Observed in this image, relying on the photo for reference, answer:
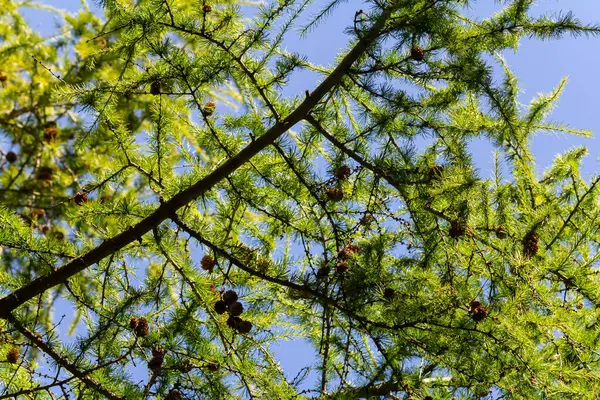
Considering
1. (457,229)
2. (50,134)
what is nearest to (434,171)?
(457,229)

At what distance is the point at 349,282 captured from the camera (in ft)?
5.63

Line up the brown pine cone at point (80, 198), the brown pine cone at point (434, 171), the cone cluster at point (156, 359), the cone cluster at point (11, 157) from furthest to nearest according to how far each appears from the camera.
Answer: the cone cluster at point (11, 157) < the brown pine cone at point (80, 198) < the brown pine cone at point (434, 171) < the cone cluster at point (156, 359)

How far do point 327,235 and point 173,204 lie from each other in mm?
497

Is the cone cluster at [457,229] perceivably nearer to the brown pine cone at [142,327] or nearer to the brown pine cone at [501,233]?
the brown pine cone at [501,233]

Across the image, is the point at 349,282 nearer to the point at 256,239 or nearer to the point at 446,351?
the point at 446,351

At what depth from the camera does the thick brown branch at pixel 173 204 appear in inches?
68.9

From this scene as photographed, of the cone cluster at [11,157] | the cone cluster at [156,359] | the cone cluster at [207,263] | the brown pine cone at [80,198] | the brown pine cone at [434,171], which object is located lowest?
the cone cluster at [156,359]

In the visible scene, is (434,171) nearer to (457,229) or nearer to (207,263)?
(457,229)

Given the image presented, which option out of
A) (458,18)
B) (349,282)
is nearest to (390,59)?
(458,18)

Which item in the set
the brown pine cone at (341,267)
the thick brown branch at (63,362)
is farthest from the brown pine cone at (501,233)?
the thick brown branch at (63,362)

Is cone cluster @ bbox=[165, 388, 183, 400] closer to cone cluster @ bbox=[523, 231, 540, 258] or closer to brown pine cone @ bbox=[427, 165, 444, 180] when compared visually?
brown pine cone @ bbox=[427, 165, 444, 180]

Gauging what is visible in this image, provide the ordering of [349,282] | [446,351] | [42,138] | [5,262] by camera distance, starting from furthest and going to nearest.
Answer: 1. [42,138]
2. [5,262]
3. [349,282]
4. [446,351]

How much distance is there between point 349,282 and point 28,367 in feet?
3.17

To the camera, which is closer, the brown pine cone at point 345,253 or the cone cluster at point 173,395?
the cone cluster at point 173,395
